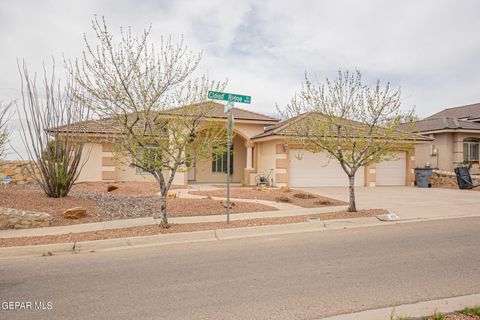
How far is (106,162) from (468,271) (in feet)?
55.9

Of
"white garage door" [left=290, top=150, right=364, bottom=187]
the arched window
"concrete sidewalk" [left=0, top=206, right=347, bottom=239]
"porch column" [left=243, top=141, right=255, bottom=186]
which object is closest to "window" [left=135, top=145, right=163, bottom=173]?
"concrete sidewalk" [left=0, top=206, right=347, bottom=239]

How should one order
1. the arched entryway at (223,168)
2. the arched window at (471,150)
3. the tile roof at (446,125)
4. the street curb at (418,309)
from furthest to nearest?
1. the arched window at (471,150)
2. the tile roof at (446,125)
3. the arched entryway at (223,168)
4. the street curb at (418,309)

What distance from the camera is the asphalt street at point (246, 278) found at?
3.99 meters

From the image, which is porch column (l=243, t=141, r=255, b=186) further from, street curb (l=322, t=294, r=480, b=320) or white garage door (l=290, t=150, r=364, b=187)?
street curb (l=322, t=294, r=480, b=320)

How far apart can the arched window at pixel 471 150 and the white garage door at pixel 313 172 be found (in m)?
11.2

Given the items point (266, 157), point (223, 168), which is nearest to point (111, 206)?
point (266, 157)

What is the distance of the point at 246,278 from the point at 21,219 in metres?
6.72

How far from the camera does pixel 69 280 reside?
5012 mm

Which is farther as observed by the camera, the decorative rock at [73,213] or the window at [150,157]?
the decorative rock at [73,213]

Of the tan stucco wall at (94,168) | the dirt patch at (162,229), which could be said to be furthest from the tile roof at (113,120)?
the dirt patch at (162,229)

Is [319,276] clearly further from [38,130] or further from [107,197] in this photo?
[38,130]

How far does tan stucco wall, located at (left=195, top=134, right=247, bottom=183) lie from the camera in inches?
852

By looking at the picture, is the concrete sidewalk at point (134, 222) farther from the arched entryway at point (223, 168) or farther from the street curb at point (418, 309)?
the arched entryway at point (223, 168)

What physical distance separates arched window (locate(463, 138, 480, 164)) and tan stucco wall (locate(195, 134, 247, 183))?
658 inches
